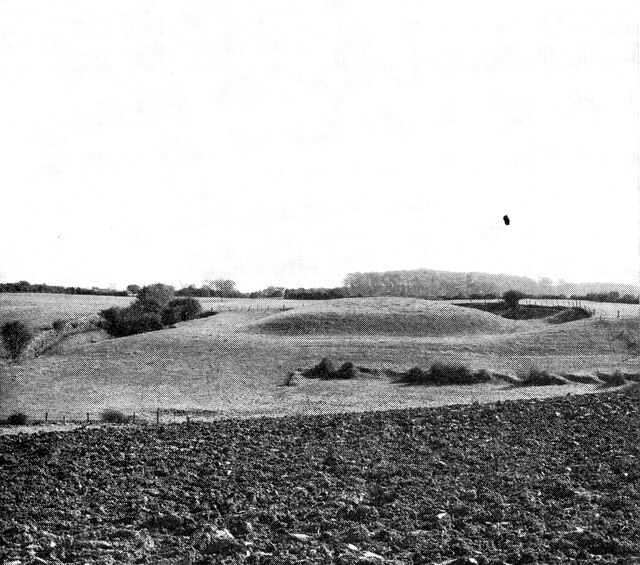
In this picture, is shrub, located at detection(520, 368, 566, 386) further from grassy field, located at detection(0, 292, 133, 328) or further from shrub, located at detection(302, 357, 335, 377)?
grassy field, located at detection(0, 292, 133, 328)

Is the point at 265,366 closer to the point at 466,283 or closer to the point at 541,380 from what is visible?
the point at 541,380

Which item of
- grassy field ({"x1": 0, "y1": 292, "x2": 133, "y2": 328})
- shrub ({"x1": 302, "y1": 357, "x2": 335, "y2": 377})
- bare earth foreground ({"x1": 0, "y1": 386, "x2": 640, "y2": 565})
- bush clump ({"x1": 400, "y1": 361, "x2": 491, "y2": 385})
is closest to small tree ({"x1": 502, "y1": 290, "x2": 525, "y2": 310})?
grassy field ({"x1": 0, "y1": 292, "x2": 133, "y2": 328})

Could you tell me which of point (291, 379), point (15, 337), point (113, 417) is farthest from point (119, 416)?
point (15, 337)

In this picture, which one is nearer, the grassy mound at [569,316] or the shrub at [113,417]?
the shrub at [113,417]

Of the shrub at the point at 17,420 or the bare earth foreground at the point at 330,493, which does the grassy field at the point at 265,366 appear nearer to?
the shrub at the point at 17,420

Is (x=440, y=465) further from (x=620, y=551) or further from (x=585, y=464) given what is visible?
(x=620, y=551)

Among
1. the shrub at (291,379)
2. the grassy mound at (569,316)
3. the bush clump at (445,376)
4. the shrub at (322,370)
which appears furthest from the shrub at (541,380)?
the grassy mound at (569,316)

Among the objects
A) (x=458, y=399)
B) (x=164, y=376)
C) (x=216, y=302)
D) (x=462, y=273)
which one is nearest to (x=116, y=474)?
(x=458, y=399)
